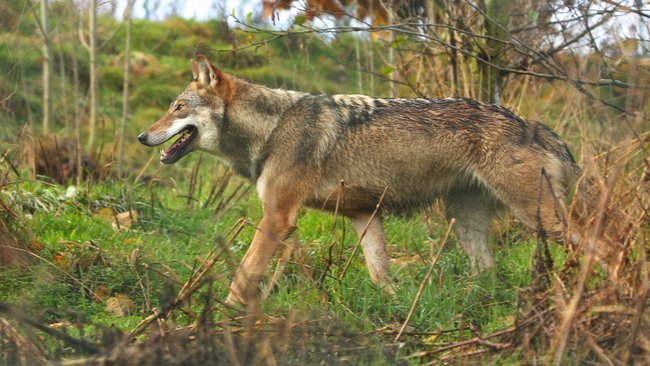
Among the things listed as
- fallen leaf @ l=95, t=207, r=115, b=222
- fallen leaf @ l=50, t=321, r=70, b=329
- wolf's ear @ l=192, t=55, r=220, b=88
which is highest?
wolf's ear @ l=192, t=55, r=220, b=88

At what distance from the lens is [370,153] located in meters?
6.10

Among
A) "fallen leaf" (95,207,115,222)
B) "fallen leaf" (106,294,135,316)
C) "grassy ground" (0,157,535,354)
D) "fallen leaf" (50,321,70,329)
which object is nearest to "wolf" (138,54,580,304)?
"grassy ground" (0,157,535,354)

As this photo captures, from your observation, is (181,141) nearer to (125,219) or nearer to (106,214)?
(125,219)

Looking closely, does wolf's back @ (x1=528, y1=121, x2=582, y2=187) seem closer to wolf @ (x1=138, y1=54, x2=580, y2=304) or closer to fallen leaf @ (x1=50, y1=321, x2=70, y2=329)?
wolf @ (x1=138, y1=54, x2=580, y2=304)

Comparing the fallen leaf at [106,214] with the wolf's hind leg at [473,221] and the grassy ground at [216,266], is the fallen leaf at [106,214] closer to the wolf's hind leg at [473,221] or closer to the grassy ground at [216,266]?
the grassy ground at [216,266]

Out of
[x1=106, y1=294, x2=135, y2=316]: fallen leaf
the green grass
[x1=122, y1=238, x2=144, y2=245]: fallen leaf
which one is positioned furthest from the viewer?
[x1=122, y1=238, x2=144, y2=245]: fallen leaf

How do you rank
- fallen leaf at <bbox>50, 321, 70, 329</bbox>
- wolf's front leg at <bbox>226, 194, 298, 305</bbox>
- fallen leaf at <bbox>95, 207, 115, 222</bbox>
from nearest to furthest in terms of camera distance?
fallen leaf at <bbox>50, 321, 70, 329</bbox> → wolf's front leg at <bbox>226, 194, 298, 305</bbox> → fallen leaf at <bbox>95, 207, 115, 222</bbox>

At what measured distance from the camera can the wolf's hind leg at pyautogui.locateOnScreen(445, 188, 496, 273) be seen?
623 cm

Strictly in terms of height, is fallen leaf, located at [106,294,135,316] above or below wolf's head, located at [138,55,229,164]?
below

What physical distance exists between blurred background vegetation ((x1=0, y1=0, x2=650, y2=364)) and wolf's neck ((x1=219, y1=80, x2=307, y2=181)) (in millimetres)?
388

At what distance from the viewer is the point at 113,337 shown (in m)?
3.69

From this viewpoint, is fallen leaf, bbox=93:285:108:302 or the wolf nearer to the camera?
fallen leaf, bbox=93:285:108:302

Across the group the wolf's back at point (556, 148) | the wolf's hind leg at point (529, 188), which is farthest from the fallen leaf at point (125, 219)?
the wolf's back at point (556, 148)

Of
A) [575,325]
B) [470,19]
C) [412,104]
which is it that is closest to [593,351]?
[575,325]
